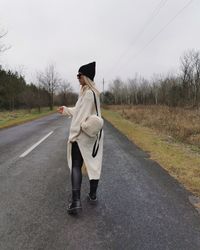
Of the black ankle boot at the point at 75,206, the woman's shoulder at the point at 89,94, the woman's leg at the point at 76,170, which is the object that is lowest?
the black ankle boot at the point at 75,206

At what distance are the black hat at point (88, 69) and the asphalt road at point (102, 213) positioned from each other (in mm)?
1966

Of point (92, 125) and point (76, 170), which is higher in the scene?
point (92, 125)

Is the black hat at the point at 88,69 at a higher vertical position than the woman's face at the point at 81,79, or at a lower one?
higher

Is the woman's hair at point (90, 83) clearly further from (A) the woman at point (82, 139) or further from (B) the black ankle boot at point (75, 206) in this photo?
(B) the black ankle boot at point (75, 206)

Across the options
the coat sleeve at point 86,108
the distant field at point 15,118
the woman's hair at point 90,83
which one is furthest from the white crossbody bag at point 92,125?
the distant field at point 15,118

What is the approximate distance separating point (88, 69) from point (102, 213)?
6.74ft

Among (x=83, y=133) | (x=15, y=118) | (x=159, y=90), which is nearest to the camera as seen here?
(x=83, y=133)

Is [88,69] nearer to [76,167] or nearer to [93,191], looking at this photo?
[76,167]

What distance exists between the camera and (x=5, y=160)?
23.1 ft

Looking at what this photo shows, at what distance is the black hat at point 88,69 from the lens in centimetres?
362

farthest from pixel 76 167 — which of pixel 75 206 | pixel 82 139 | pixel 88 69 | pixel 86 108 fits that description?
pixel 88 69

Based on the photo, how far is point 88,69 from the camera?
363cm

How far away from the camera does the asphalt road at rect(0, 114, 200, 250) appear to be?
2789 millimetres

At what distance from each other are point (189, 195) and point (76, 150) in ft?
7.07
